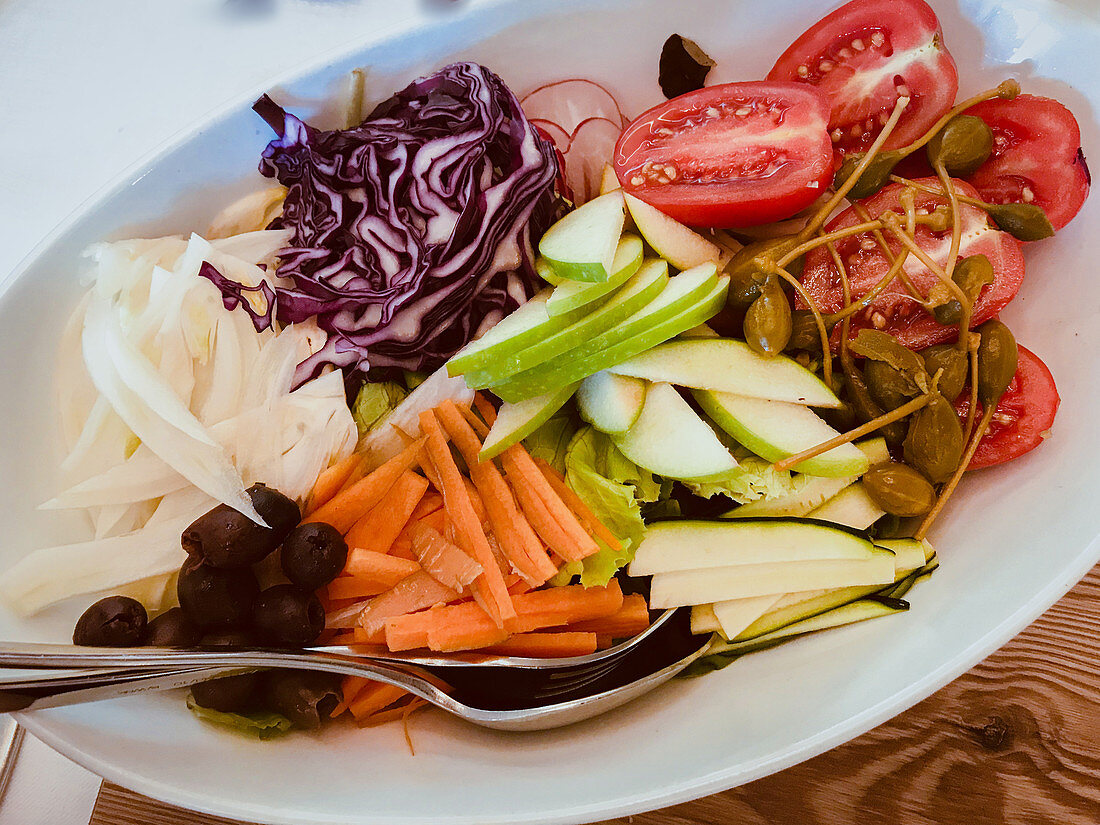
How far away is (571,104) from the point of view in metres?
1.56

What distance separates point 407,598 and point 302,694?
217mm

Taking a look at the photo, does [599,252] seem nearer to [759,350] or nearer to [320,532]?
A: [759,350]

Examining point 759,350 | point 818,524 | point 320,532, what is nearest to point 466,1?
point 759,350

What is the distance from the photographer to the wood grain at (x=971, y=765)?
1.31 m

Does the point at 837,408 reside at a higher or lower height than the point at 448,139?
lower

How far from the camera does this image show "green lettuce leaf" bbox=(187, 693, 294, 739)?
1200mm

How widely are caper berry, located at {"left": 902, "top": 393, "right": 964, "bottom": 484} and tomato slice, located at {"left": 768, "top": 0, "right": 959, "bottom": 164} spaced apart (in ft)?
1.76

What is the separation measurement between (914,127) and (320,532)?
51.2 inches

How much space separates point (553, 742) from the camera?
1.27 meters

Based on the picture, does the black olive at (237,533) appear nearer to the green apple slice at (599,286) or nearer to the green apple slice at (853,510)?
the green apple slice at (599,286)

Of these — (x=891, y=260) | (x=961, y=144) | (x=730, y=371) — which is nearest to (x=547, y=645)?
(x=730, y=371)

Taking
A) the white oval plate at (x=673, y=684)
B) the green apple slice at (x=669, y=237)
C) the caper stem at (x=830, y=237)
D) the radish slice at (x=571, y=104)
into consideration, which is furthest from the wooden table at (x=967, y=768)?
the radish slice at (x=571, y=104)

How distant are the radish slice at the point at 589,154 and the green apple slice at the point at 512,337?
0.41 m

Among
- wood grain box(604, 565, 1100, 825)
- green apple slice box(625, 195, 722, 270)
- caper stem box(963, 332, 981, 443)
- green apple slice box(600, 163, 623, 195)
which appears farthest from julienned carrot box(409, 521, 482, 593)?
caper stem box(963, 332, 981, 443)
